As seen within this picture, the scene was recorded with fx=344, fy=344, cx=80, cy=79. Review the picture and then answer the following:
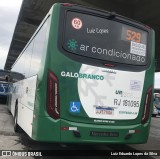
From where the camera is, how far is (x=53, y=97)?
6.03 meters

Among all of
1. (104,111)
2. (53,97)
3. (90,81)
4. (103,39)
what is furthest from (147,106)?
(53,97)

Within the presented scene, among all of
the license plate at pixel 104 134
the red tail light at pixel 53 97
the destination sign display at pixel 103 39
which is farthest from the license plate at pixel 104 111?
the destination sign display at pixel 103 39

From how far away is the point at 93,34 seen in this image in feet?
21.2

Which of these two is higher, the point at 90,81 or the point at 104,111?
the point at 90,81

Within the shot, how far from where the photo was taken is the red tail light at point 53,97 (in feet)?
19.7

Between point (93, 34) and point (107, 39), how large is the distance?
0.30 meters

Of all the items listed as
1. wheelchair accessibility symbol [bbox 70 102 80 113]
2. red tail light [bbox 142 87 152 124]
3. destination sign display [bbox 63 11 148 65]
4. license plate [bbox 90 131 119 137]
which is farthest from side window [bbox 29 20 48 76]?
red tail light [bbox 142 87 152 124]

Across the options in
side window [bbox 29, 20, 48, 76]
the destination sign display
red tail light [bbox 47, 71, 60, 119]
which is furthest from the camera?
side window [bbox 29, 20, 48, 76]

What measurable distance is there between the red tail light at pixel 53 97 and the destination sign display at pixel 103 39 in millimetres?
631

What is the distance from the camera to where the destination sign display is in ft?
20.7

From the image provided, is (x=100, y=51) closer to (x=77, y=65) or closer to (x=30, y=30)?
(x=77, y=65)

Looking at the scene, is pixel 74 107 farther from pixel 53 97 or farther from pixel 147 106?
pixel 147 106

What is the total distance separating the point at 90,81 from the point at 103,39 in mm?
876

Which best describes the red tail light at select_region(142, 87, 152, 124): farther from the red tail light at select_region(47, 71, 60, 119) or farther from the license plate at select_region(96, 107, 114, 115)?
the red tail light at select_region(47, 71, 60, 119)
